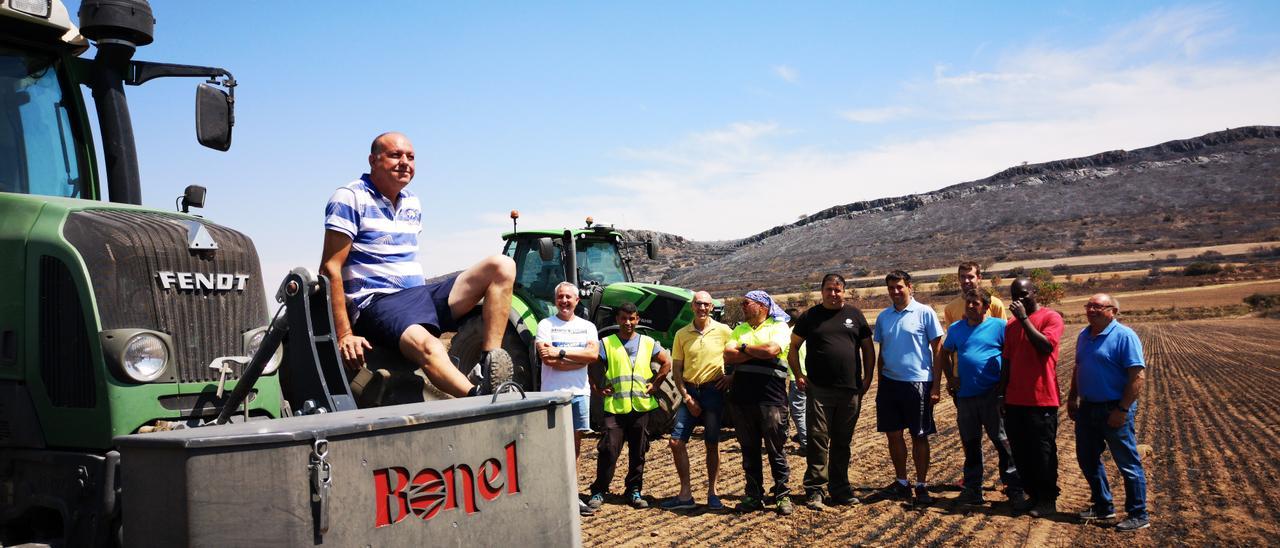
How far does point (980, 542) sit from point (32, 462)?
5.57 meters

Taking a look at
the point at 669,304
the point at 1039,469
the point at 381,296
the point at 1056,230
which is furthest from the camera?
the point at 1056,230

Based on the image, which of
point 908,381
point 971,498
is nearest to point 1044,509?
point 971,498

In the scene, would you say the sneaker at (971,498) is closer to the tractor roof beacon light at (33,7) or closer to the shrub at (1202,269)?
the tractor roof beacon light at (33,7)

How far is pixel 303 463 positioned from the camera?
2.75 metres

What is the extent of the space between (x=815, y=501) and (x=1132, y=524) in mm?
2243

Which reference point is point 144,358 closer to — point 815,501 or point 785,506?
point 785,506

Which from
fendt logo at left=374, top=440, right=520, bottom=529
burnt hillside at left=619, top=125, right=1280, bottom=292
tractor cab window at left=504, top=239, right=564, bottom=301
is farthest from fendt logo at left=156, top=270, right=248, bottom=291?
burnt hillside at left=619, top=125, right=1280, bottom=292

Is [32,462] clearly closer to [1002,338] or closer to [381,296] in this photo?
[381,296]

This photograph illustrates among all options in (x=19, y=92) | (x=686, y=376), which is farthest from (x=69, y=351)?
(x=686, y=376)

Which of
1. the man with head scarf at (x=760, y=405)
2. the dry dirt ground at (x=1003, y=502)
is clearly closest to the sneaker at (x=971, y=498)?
the dry dirt ground at (x=1003, y=502)

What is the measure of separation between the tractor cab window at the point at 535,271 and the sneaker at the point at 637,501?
3.61 metres

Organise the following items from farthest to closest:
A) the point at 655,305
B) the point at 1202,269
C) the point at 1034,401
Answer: the point at 1202,269
the point at 655,305
the point at 1034,401

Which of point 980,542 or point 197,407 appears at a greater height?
point 197,407

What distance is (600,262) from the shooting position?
11.9 m
